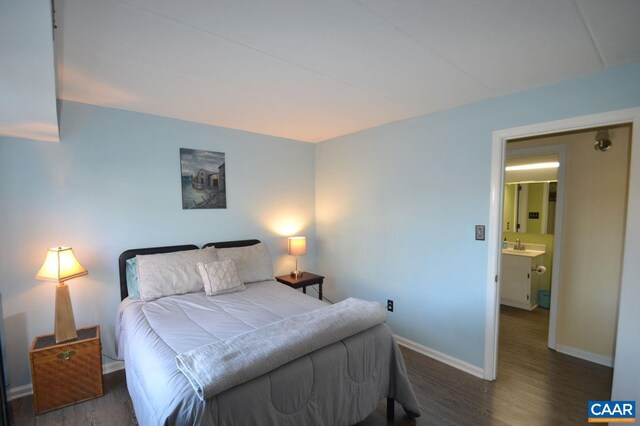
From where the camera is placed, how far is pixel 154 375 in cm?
147

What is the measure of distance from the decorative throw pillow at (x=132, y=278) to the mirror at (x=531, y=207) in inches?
179

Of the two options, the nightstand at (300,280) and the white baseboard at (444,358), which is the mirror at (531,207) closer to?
the white baseboard at (444,358)

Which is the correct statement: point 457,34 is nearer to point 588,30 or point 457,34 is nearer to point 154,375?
point 588,30

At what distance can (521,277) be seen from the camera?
409cm

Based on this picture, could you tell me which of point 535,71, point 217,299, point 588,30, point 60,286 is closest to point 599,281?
point 535,71

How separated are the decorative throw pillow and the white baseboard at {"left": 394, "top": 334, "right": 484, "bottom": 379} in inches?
104

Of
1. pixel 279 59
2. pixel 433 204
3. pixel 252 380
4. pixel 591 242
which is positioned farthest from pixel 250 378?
pixel 591 242

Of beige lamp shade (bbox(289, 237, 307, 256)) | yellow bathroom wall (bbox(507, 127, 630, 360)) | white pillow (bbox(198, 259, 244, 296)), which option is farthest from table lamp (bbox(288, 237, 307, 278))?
yellow bathroom wall (bbox(507, 127, 630, 360))

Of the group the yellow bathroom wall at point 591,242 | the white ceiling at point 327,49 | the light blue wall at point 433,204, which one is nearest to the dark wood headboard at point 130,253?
the white ceiling at point 327,49

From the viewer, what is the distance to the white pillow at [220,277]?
8.52ft

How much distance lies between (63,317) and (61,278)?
0.31 m

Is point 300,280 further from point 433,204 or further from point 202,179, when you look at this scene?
point 433,204

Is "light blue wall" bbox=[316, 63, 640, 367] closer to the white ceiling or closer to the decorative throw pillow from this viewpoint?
the white ceiling

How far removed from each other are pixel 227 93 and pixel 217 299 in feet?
5.60
